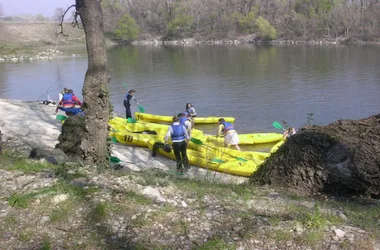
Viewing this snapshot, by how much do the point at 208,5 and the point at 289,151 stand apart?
83633mm

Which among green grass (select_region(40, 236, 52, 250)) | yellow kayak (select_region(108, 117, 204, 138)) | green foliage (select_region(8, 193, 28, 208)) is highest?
green foliage (select_region(8, 193, 28, 208))

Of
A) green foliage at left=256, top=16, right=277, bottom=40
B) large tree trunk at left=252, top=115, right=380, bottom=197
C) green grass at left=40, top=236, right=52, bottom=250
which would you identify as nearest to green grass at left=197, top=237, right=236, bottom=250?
green grass at left=40, top=236, right=52, bottom=250

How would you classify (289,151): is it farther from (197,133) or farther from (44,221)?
(197,133)

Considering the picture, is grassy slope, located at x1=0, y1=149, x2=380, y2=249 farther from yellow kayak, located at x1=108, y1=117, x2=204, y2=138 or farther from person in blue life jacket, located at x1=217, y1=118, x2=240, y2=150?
yellow kayak, located at x1=108, y1=117, x2=204, y2=138

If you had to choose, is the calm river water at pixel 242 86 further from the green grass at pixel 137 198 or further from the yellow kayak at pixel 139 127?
the green grass at pixel 137 198

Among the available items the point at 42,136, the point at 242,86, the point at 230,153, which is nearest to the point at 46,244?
the point at 230,153

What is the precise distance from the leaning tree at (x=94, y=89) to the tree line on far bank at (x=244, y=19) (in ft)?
209

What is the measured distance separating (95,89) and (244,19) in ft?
249

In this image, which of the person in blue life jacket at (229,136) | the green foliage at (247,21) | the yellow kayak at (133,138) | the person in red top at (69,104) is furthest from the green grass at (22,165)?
the green foliage at (247,21)

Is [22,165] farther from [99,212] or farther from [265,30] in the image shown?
[265,30]

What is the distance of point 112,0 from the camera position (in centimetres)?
8819

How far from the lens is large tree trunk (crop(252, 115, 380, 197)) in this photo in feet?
18.1

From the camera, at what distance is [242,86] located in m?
27.8

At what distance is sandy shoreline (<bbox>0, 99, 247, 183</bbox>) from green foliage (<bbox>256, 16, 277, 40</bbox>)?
57.1 m
